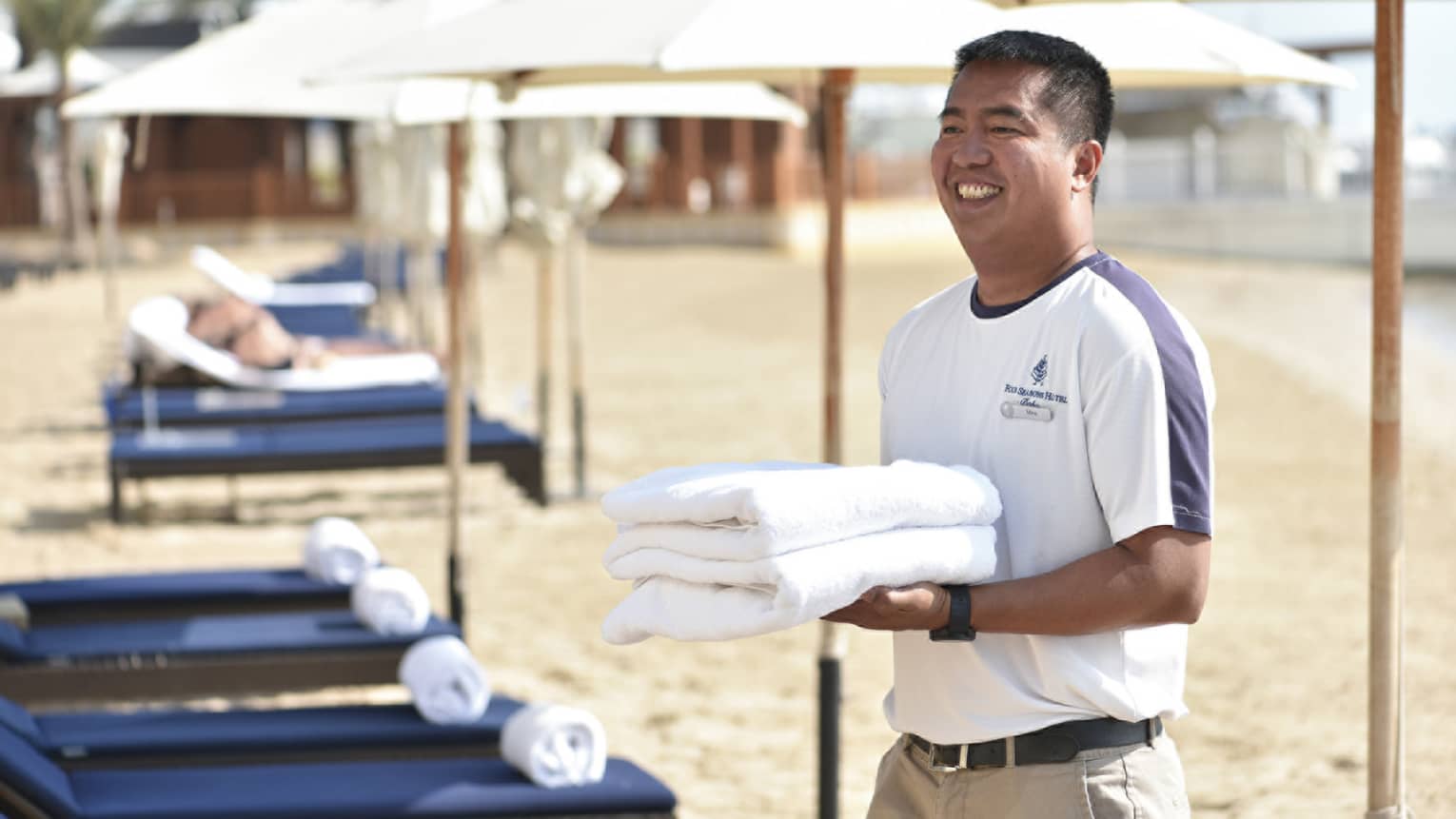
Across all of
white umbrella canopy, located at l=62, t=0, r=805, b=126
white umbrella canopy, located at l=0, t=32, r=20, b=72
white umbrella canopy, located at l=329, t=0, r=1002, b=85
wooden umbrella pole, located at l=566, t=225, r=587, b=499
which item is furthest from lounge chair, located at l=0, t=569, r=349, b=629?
wooden umbrella pole, located at l=566, t=225, r=587, b=499

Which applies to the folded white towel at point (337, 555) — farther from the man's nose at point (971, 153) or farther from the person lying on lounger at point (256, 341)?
the person lying on lounger at point (256, 341)

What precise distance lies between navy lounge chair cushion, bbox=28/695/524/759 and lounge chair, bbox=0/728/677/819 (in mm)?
95

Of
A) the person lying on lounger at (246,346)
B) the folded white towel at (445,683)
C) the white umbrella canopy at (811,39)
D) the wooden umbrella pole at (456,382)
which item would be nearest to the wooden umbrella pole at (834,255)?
the white umbrella canopy at (811,39)

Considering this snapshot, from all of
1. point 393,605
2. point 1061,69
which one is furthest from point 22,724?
point 1061,69

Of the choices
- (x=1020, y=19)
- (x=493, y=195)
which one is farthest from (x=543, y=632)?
(x=493, y=195)

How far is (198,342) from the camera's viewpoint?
10.5 metres

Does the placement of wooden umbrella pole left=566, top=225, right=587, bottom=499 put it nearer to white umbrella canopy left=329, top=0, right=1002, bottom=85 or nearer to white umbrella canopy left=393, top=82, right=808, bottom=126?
white umbrella canopy left=393, top=82, right=808, bottom=126

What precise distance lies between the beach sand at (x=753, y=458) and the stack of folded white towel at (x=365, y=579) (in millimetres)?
444

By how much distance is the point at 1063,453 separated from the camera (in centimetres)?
203

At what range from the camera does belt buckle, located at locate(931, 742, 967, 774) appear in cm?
213

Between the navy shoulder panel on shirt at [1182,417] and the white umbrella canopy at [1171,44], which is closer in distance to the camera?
the navy shoulder panel on shirt at [1182,417]

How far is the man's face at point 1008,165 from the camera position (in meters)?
2.06

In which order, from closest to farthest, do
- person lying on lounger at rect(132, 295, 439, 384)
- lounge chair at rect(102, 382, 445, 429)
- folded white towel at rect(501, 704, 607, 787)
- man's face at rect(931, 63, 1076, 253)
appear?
man's face at rect(931, 63, 1076, 253), folded white towel at rect(501, 704, 607, 787), lounge chair at rect(102, 382, 445, 429), person lying on lounger at rect(132, 295, 439, 384)

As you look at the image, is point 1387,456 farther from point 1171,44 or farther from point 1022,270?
point 1022,270
